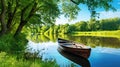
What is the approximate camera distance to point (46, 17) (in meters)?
27.0

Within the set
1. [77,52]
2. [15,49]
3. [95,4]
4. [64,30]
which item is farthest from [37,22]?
[64,30]

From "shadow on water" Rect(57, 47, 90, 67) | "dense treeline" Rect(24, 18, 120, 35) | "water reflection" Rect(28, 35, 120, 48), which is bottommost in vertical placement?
"shadow on water" Rect(57, 47, 90, 67)

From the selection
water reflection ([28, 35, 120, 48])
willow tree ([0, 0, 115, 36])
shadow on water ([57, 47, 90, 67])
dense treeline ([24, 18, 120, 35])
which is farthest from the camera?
dense treeline ([24, 18, 120, 35])

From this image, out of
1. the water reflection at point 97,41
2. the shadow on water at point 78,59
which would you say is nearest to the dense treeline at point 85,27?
the water reflection at point 97,41

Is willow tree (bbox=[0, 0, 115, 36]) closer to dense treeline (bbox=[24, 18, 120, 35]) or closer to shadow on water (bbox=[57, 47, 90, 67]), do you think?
shadow on water (bbox=[57, 47, 90, 67])

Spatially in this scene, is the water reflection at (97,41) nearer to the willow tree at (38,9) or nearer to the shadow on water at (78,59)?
the shadow on water at (78,59)

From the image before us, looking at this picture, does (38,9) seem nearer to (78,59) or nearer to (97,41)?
(78,59)

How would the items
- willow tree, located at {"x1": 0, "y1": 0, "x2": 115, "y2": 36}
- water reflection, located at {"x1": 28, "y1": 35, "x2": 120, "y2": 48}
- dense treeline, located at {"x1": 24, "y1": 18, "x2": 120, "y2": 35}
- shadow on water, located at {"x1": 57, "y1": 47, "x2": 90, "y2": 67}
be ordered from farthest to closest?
1. dense treeline, located at {"x1": 24, "y1": 18, "x2": 120, "y2": 35}
2. water reflection, located at {"x1": 28, "y1": 35, "x2": 120, "y2": 48}
3. shadow on water, located at {"x1": 57, "y1": 47, "x2": 90, "y2": 67}
4. willow tree, located at {"x1": 0, "y1": 0, "x2": 115, "y2": 36}

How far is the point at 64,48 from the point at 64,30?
139981 mm

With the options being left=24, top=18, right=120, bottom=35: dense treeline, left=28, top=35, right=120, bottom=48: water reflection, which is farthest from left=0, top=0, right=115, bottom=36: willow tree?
left=24, top=18, right=120, bottom=35: dense treeline

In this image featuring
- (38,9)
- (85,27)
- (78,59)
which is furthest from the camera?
(85,27)

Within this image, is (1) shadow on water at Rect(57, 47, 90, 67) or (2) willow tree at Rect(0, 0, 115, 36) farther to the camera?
(1) shadow on water at Rect(57, 47, 90, 67)

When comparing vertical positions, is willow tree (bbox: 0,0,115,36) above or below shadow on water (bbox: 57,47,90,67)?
above

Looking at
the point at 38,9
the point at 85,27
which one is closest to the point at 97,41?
the point at 38,9
